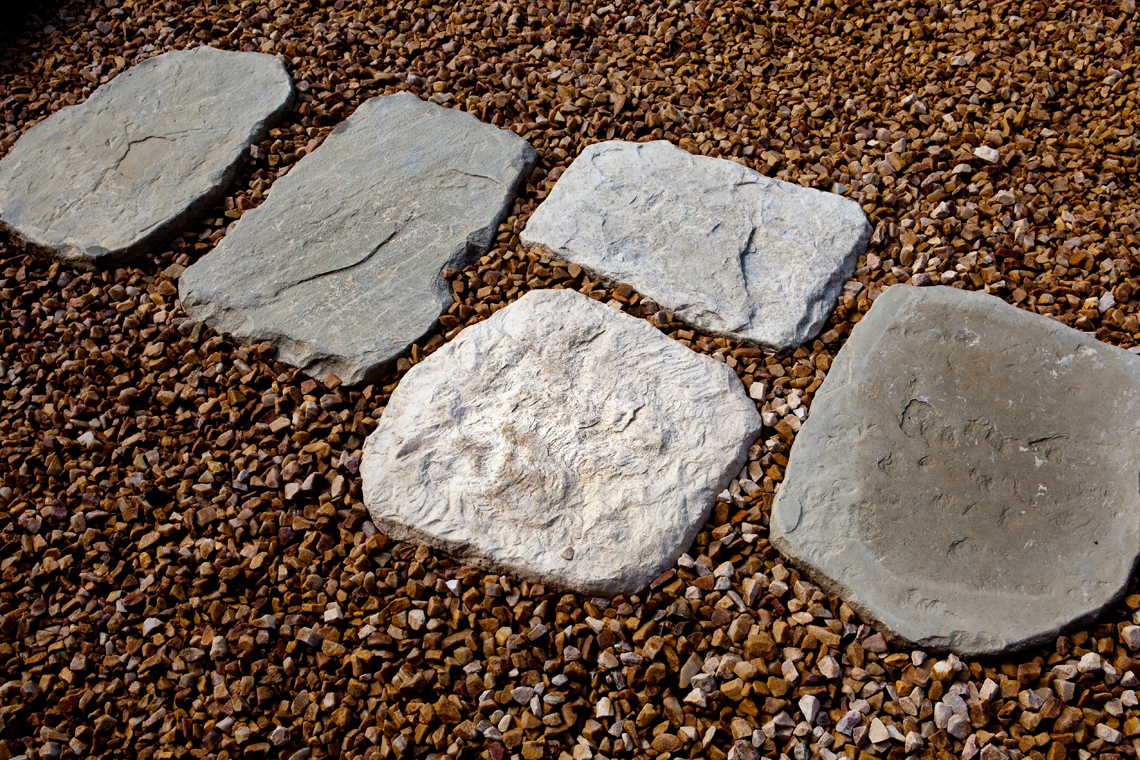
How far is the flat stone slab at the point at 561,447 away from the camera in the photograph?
1.82 metres

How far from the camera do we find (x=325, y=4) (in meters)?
3.44

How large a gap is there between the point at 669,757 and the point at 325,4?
326 centimetres

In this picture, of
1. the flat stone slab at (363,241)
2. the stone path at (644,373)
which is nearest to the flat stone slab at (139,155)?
the stone path at (644,373)

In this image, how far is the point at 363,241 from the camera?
2484 mm

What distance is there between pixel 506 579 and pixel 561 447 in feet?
1.12

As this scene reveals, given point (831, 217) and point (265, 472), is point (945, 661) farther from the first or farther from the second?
point (265, 472)

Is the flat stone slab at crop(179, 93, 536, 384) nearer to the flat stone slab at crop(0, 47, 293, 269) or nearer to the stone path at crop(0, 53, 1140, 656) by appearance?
the stone path at crop(0, 53, 1140, 656)

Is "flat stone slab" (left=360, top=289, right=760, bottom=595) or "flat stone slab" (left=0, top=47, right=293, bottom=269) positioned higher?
"flat stone slab" (left=0, top=47, right=293, bottom=269)

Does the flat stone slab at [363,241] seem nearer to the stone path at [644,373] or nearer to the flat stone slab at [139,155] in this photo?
the stone path at [644,373]

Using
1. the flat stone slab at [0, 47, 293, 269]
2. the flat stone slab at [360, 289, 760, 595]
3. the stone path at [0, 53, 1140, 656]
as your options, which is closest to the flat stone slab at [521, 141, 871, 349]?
the stone path at [0, 53, 1140, 656]

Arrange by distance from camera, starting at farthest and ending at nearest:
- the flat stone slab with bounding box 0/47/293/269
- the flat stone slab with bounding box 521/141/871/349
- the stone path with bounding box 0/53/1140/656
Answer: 1. the flat stone slab with bounding box 0/47/293/269
2. the flat stone slab with bounding box 521/141/871/349
3. the stone path with bounding box 0/53/1140/656

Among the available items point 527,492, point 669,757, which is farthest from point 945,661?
point 527,492

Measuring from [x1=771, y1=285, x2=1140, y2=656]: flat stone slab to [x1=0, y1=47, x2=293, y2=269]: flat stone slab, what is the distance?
2.17 m

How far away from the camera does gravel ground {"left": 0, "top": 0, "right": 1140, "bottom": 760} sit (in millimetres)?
1647
